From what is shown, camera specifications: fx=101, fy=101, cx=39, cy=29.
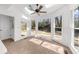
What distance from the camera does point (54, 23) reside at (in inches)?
235

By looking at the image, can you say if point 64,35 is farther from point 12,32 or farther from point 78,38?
point 12,32

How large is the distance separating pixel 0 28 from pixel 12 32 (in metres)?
0.60

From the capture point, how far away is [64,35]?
15.7ft

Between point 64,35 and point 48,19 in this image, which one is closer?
point 64,35

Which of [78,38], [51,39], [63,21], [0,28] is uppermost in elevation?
[63,21]

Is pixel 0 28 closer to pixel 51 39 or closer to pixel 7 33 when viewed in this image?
pixel 7 33

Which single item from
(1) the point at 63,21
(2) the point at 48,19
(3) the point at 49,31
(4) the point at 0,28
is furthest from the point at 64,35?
(4) the point at 0,28

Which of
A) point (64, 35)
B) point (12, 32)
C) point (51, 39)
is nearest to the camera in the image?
point (64, 35)
